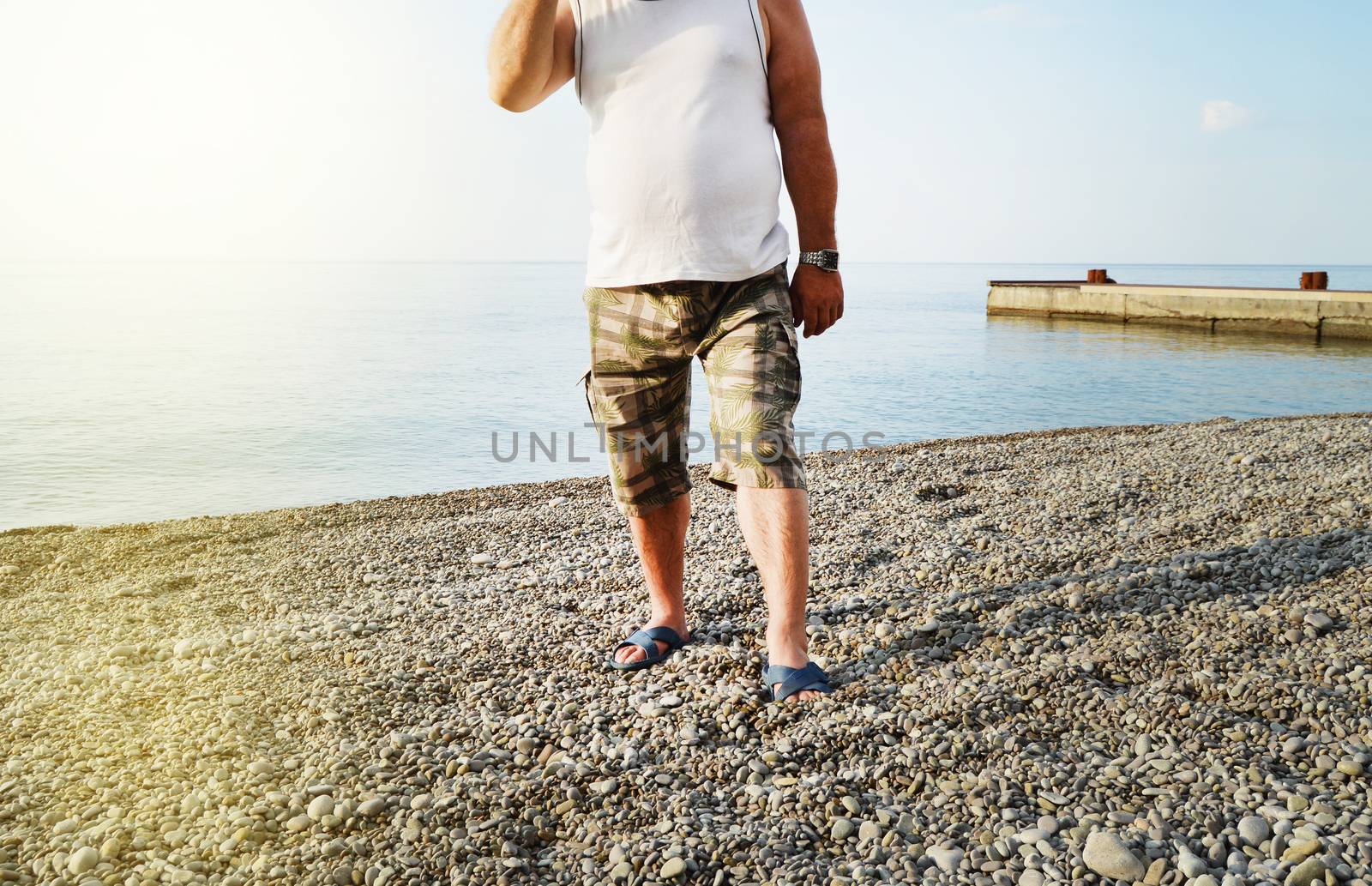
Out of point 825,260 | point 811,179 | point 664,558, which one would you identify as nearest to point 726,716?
point 664,558

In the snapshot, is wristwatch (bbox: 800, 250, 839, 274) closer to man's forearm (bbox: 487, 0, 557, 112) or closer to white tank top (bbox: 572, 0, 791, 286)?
white tank top (bbox: 572, 0, 791, 286)

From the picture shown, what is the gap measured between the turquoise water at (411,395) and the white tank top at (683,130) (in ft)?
22.3

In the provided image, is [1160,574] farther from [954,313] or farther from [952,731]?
[954,313]

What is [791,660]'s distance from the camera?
8.80ft

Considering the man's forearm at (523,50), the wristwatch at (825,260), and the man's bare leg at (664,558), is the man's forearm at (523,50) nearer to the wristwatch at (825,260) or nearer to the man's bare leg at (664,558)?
the wristwatch at (825,260)

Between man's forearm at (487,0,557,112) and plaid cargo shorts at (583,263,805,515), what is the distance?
2.00 feet

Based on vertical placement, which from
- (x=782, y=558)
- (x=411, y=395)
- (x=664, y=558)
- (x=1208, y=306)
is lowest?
(x=411, y=395)

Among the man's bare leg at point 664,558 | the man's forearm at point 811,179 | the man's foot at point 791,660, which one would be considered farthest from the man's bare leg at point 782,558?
the man's forearm at point 811,179

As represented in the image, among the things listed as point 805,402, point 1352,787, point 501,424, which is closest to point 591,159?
point 1352,787

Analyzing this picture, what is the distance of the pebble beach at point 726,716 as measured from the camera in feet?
6.52

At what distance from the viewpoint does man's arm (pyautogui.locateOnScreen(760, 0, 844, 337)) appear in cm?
265

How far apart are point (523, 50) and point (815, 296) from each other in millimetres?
1074

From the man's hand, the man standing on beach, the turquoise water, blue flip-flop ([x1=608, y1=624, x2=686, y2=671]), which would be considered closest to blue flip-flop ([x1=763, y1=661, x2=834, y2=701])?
the man standing on beach

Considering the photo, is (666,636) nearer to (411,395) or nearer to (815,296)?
(815,296)
